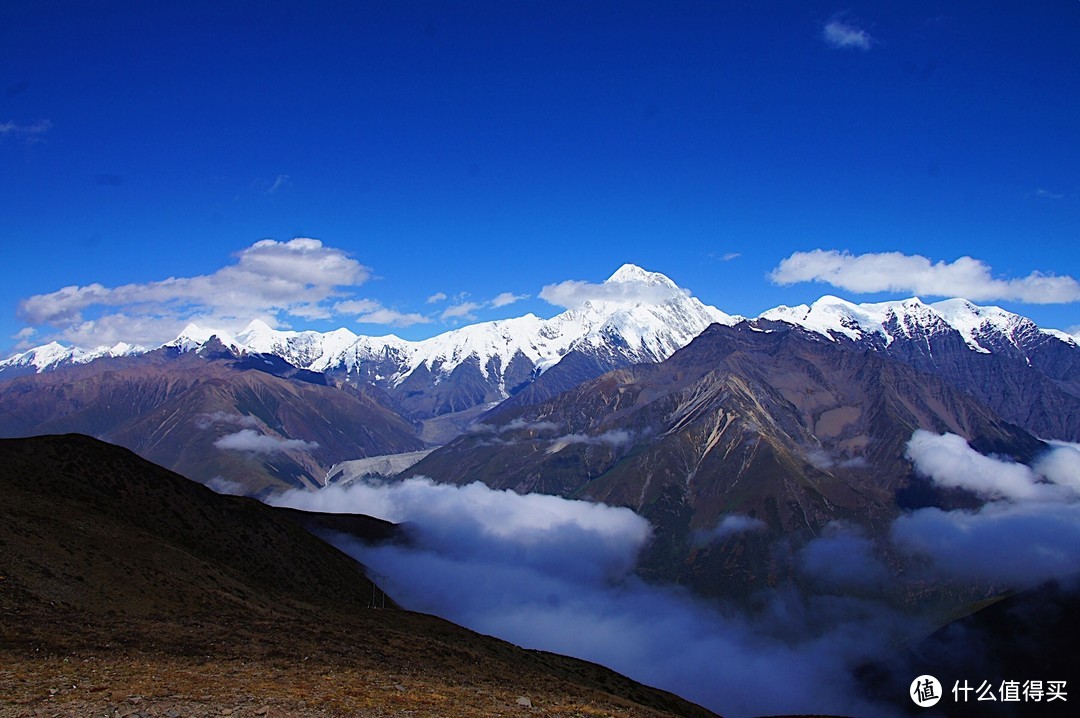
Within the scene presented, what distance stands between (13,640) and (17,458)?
7709 centimetres

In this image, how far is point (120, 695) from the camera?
4997 centimetres

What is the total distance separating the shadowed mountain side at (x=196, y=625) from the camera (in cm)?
5541

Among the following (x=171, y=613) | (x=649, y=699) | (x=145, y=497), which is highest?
(x=145, y=497)

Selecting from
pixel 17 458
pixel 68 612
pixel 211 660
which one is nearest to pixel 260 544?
pixel 17 458

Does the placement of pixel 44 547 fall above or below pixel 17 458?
below

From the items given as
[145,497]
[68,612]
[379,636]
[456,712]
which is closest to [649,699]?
[379,636]

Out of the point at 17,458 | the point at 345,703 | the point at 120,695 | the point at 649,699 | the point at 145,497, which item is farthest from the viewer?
the point at 145,497

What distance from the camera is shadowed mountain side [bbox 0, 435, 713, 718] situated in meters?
55.4

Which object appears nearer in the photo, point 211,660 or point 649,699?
point 211,660

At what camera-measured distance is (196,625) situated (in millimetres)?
83188

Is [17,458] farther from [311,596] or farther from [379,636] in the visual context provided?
[379,636]

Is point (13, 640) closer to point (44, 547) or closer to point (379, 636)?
point (44, 547)

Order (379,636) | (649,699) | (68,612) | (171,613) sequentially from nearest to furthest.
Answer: (68,612) → (171,613) → (379,636) → (649,699)

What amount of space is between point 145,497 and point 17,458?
20780 mm
